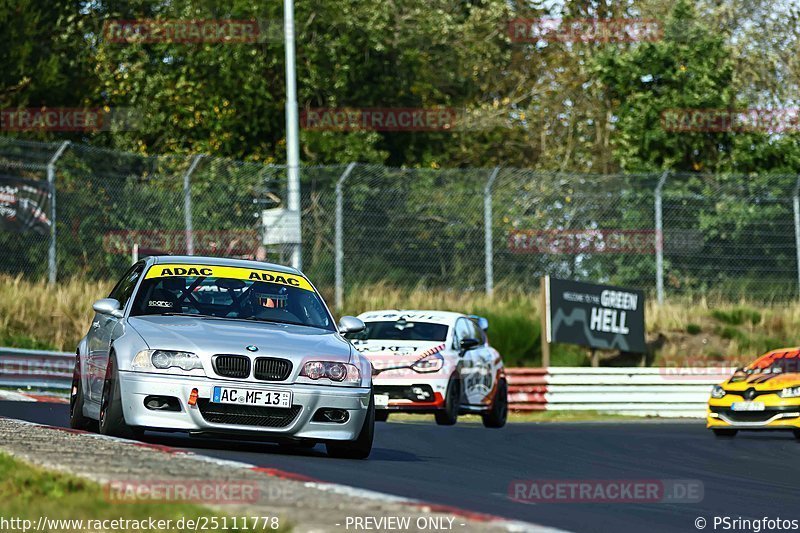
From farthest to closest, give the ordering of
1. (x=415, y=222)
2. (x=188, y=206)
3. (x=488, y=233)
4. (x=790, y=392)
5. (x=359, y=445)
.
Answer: (x=488, y=233), (x=415, y=222), (x=188, y=206), (x=790, y=392), (x=359, y=445)

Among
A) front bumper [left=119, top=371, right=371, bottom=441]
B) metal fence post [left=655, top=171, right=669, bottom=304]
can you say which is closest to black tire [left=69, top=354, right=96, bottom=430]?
front bumper [left=119, top=371, right=371, bottom=441]

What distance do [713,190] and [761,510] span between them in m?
19.7

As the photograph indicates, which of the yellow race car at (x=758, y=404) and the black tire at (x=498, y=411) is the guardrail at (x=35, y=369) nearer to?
the black tire at (x=498, y=411)

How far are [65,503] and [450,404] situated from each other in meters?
12.8

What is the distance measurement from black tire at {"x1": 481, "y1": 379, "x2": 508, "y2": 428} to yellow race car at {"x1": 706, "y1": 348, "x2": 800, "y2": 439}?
278cm

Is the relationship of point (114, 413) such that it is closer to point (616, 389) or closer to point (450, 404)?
point (450, 404)

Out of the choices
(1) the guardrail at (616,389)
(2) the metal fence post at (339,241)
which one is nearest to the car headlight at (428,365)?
(1) the guardrail at (616,389)

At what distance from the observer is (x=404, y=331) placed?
66.6 feet

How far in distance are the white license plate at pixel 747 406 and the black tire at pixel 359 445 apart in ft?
31.3

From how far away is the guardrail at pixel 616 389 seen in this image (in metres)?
26.2

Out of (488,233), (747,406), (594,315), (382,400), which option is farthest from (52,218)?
(747,406)

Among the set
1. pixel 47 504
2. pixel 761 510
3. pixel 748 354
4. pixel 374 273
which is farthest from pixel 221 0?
pixel 47 504

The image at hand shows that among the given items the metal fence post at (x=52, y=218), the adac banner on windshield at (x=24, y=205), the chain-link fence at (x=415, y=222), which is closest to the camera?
the adac banner on windshield at (x=24, y=205)

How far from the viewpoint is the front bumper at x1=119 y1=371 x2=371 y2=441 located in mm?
10789
